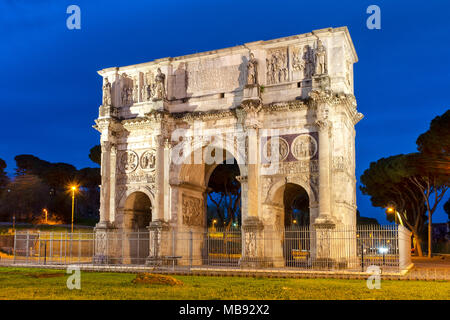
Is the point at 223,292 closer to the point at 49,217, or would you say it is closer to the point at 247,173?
the point at 247,173

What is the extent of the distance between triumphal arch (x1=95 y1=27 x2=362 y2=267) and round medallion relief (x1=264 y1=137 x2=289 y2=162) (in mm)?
45

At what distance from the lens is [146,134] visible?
86.7 ft

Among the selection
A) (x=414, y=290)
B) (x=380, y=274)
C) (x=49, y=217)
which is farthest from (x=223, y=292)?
(x=49, y=217)

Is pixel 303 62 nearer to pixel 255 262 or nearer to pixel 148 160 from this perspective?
pixel 148 160

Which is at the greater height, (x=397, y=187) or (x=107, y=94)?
(x=107, y=94)

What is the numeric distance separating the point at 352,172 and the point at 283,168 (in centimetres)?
364

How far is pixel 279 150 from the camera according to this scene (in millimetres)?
23484

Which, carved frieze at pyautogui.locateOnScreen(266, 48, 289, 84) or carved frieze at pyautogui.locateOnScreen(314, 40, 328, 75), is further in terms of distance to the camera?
carved frieze at pyautogui.locateOnScreen(266, 48, 289, 84)

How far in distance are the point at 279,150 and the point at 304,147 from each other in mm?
1175

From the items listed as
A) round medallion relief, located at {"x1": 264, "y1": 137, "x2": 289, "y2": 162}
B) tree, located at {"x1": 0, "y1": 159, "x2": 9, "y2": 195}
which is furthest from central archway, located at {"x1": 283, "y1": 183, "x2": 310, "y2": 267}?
tree, located at {"x1": 0, "y1": 159, "x2": 9, "y2": 195}

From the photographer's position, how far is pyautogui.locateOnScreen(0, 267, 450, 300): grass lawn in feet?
40.0

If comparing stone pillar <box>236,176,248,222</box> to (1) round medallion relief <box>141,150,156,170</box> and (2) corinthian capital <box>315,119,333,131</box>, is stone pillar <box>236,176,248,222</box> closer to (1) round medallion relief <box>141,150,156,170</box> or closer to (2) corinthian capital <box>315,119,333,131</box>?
(2) corinthian capital <box>315,119,333,131</box>

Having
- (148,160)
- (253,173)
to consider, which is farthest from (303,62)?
(148,160)

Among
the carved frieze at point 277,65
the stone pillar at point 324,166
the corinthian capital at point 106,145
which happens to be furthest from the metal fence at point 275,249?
the carved frieze at point 277,65
